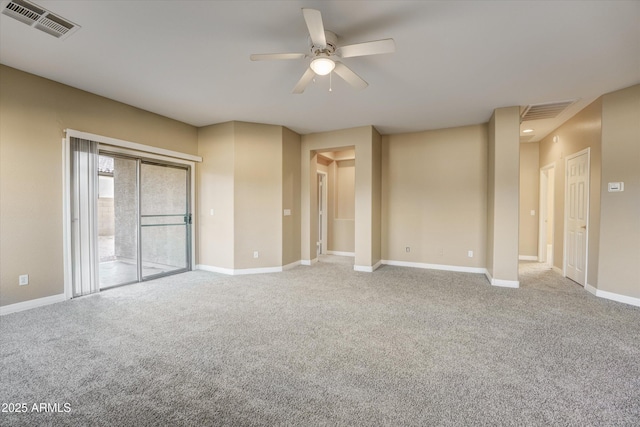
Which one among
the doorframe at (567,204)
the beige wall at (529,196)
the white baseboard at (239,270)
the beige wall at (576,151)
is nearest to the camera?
the beige wall at (576,151)

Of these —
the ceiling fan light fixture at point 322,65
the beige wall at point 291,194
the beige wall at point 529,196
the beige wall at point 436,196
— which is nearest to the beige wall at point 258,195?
the beige wall at point 291,194

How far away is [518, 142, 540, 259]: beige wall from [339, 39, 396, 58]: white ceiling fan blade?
601cm

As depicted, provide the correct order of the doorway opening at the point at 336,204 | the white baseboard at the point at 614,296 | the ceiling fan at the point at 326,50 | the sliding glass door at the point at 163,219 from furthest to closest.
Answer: the doorway opening at the point at 336,204, the sliding glass door at the point at 163,219, the white baseboard at the point at 614,296, the ceiling fan at the point at 326,50

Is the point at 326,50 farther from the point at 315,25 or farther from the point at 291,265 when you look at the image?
the point at 291,265

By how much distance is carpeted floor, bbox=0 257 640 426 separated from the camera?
1.66 m

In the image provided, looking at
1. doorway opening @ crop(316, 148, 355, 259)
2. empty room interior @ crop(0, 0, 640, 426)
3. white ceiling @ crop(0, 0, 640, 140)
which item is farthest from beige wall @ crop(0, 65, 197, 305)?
doorway opening @ crop(316, 148, 355, 259)

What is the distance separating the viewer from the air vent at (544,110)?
4.11m

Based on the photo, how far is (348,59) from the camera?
114 inches

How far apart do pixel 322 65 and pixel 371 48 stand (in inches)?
18.7

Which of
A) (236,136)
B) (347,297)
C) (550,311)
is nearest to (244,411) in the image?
(347,297)

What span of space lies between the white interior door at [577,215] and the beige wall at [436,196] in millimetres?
1321

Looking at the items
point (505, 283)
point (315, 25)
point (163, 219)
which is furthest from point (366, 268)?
point (315, 25)

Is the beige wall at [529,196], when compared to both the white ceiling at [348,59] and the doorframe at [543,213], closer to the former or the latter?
the doorframe at [543,213]

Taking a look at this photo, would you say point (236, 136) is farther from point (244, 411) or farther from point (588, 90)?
point (588, 90)
